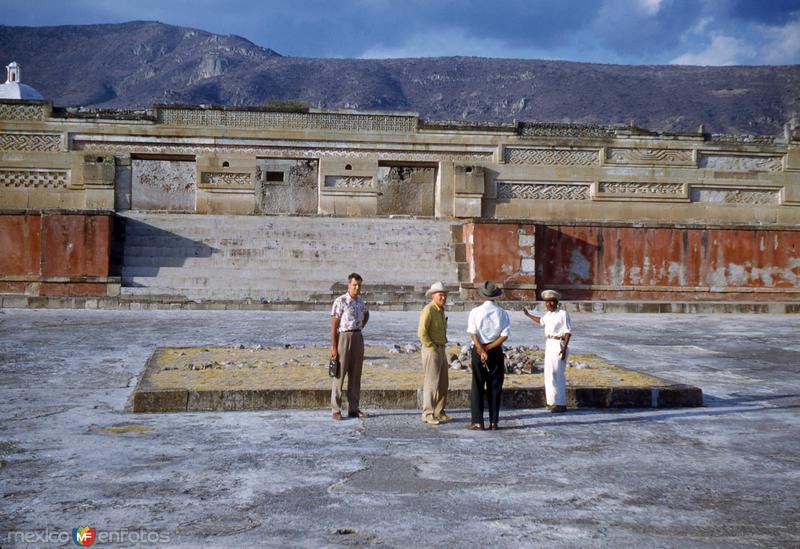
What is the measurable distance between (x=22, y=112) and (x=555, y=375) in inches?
707

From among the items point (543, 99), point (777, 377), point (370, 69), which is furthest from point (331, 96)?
point (777, 377)

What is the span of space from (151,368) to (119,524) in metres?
4.37

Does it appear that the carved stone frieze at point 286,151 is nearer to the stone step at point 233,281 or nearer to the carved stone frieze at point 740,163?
the stone step at point 233,281

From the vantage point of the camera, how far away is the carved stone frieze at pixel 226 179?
21719 millimetres

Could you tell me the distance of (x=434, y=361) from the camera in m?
7.25

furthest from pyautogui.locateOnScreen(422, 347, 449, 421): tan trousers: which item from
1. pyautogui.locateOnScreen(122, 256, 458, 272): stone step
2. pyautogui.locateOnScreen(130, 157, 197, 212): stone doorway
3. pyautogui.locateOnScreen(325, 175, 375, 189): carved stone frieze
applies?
pyautogui.locateOnScreen(130, 157, 197, 212): stone doorway

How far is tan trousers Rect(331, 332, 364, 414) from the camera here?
288 inches

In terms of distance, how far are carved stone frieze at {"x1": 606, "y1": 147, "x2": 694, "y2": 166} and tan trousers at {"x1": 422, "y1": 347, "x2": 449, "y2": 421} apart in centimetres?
1666

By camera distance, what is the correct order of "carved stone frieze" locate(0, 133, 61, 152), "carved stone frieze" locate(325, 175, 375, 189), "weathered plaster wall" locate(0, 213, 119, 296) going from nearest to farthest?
"weathered plaster wall" locate(0, 213, 119, 296)
"carved stone frieze" locate(0, 133, 61, 152)
"carved stone frieze" locate(325, 175, 375, 189)

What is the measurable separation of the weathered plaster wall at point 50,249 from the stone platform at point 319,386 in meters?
8.19

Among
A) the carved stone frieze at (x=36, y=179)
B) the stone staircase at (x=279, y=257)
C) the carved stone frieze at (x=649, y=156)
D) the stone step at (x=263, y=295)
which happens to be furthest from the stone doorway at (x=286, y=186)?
the carved stone frieze at (x=649, y=156)

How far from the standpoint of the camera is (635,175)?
22797 mm

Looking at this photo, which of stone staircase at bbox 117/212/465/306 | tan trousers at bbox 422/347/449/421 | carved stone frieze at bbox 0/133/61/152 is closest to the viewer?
tan trousers at bbox 422/347/449/421

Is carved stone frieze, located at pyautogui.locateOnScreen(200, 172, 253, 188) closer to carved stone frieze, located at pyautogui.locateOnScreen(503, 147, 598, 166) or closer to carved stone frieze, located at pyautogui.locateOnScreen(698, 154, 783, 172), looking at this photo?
carved stone frieze, located at pyautogui.locateOnScreen(503, 147, 598, 166)
